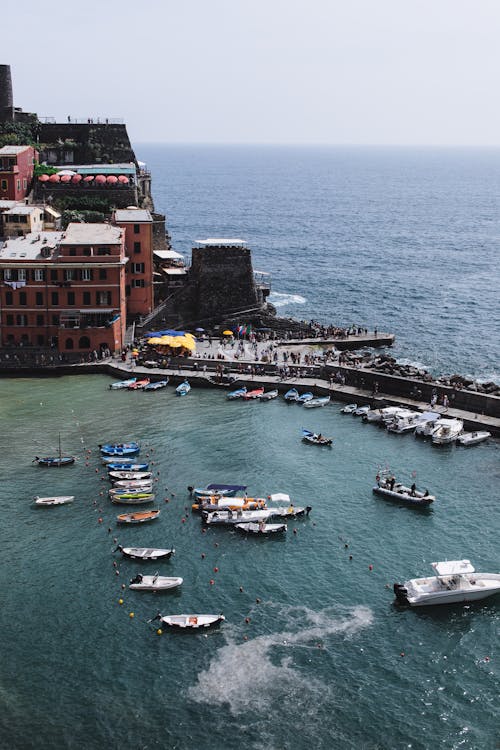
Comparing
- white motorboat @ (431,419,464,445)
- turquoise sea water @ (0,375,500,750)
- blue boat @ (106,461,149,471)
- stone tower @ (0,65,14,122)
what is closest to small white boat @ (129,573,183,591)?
turquoise sea water @ (0,375,500,750)

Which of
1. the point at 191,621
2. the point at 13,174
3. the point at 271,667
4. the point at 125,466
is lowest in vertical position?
the point at 271,667

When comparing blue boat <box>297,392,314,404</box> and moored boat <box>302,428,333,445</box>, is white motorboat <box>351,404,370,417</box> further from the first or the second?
moored boat <box>302,428,333,445</box>

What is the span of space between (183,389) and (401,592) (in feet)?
153

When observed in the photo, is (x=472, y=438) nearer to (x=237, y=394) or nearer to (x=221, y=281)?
(x=237, y=394)

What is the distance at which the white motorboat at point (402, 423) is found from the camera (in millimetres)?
90938

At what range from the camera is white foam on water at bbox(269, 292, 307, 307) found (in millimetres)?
151375

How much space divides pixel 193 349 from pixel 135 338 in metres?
10.1

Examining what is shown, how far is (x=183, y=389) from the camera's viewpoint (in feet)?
335

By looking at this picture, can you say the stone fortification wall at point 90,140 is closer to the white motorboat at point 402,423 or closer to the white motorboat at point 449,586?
the white motorboat at point 402,423

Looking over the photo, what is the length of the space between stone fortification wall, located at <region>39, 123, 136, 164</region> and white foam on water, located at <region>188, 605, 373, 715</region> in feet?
353

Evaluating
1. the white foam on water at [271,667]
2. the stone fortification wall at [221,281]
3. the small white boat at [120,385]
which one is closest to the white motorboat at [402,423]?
the small white boat at [120,385]

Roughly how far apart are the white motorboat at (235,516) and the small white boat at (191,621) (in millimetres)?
13311

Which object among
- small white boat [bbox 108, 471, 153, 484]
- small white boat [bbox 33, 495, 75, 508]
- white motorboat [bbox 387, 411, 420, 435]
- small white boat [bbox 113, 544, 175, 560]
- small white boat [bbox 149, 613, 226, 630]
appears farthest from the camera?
white motorboat [bbox 387, 411, 420, 435]

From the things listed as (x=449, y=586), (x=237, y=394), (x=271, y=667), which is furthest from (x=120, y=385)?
(x=271, y=667)
